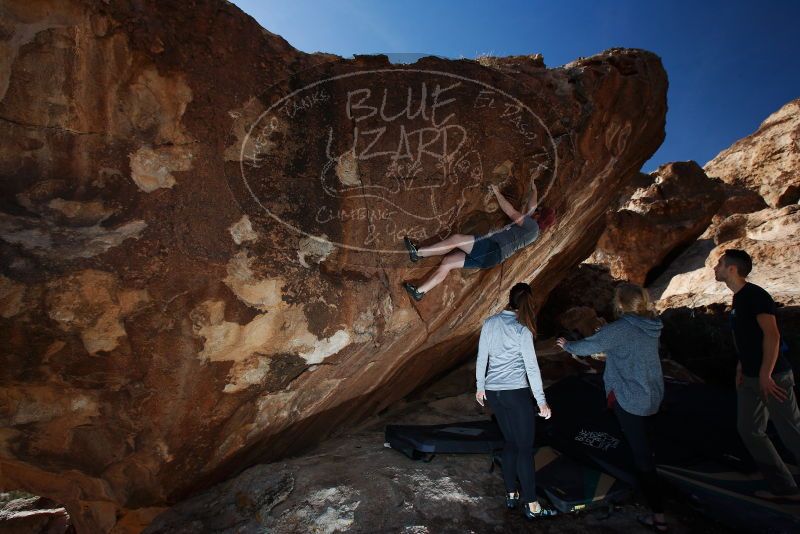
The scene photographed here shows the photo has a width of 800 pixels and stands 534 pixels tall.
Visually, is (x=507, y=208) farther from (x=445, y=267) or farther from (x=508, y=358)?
(x=508, y=358)

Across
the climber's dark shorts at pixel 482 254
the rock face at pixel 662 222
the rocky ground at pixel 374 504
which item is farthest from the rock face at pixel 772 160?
the rocky ground at pixel 374 504

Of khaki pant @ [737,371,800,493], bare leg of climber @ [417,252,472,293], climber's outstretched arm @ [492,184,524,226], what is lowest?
khaki pant @ [737,371,800,493]

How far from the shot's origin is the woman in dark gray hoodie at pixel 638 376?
2.54 m

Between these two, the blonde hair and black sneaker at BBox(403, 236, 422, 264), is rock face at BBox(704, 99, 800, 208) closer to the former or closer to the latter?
the blonde hair

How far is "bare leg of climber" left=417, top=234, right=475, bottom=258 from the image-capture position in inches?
131

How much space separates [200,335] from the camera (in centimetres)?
262

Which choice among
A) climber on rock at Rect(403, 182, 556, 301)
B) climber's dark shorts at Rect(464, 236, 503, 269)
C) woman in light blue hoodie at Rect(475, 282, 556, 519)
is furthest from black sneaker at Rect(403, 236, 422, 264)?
woman in light blue hoodie at Rect(475, 282, 556, 519)

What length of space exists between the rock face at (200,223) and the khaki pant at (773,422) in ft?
7.14

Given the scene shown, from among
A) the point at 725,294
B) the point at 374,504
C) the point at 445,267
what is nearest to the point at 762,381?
the point at 445,267

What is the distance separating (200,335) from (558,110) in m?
3.49

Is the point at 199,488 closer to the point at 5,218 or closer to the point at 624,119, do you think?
the point at 5,218

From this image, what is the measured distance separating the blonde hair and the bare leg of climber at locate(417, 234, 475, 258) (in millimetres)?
1218

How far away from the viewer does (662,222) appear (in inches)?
432

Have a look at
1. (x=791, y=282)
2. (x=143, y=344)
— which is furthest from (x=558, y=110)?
(x=791, y=282)
